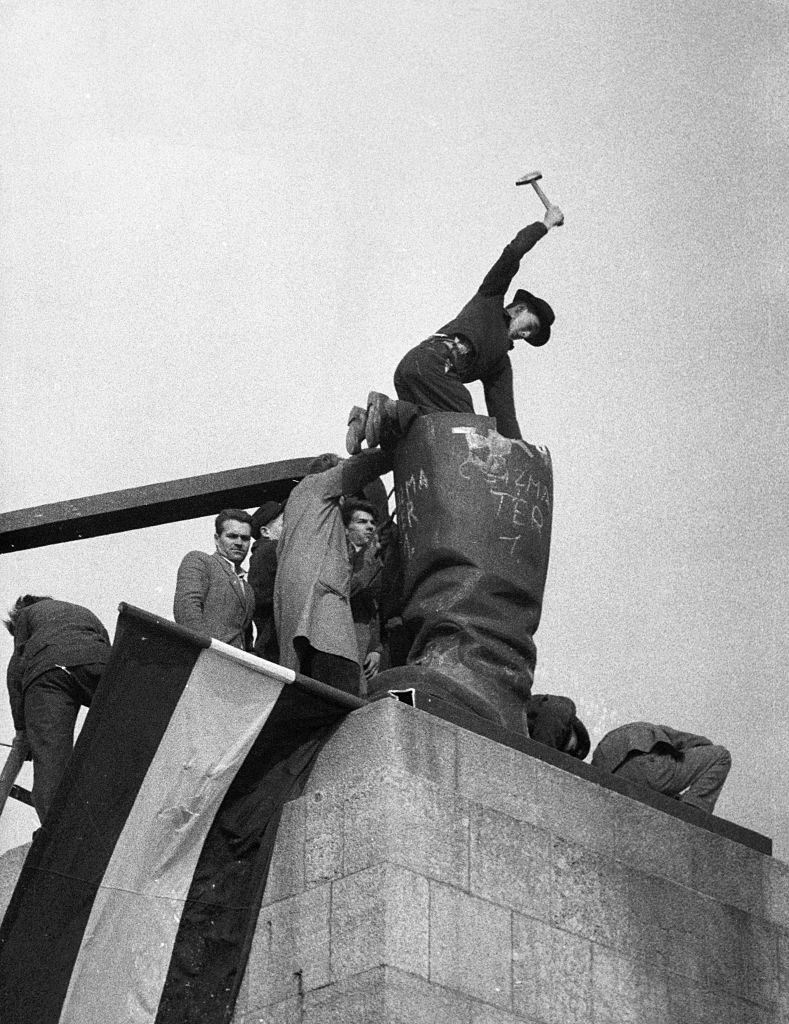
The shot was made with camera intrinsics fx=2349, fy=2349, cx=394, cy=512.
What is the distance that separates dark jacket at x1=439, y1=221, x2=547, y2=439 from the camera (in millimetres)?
16547

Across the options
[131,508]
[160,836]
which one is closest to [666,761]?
[160,836]

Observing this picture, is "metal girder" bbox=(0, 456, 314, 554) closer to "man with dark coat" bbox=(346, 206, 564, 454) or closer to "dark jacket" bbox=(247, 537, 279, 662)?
"dark jacket" bbox=(247, 537, 279, 662)

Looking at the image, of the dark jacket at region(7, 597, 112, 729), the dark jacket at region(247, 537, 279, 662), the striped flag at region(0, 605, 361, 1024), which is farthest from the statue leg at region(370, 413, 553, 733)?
the dark jacket at region(7, 597, 112, 729)

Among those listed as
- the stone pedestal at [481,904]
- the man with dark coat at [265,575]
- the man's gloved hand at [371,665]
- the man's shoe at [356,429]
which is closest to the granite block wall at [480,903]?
the stone pedestal at [481,904]


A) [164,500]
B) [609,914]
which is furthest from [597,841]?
[164,500]

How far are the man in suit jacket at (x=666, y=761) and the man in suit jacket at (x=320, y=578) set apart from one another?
1.93m

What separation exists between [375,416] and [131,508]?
3.58m

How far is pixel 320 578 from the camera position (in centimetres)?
1533

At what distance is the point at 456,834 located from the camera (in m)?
13.8

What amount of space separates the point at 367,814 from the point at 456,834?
56 centimetres

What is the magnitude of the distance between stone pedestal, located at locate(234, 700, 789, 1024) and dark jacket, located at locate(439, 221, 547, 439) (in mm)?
2971

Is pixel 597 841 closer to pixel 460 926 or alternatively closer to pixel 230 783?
pixel 460 926

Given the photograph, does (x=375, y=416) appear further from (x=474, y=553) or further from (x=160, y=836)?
(x=160, y=836)

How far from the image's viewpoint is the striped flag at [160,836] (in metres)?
13.1
